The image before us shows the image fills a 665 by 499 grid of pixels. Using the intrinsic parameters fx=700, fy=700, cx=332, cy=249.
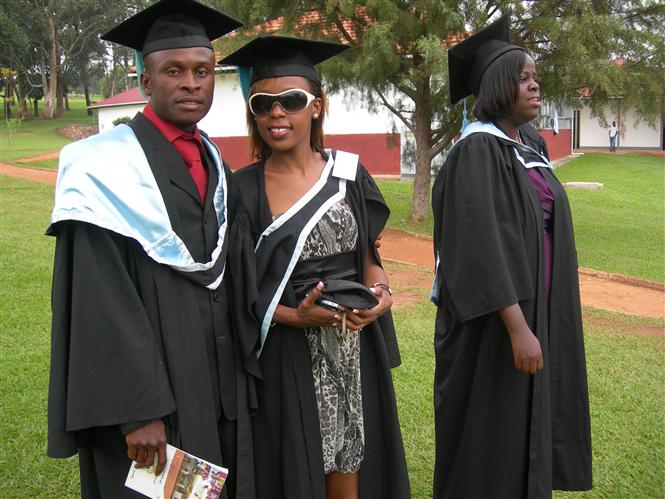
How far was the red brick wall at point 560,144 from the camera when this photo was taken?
2426 cm

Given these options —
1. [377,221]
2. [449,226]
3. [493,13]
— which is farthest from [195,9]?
[493,13]

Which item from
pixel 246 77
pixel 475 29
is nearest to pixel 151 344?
pixel 246 77

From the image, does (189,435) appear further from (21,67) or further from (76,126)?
(21,67)

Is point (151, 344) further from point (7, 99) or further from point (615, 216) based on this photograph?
point (7, 99)

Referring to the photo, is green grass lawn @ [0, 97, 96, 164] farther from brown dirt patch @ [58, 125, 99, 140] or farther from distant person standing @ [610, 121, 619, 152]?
distant person standing @ [610, 121, 619, 152]

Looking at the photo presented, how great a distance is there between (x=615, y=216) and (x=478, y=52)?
1274 centimetres

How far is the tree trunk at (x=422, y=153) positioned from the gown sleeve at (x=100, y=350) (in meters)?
9.12

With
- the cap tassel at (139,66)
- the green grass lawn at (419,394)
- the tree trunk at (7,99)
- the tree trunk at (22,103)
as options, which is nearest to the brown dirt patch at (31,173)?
the tree trunk at (7,99)

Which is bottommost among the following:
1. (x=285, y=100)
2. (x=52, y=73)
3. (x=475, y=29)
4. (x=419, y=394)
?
(x=419, y=394)

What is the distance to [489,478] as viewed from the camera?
303 centimetres

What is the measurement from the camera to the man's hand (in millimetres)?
2174

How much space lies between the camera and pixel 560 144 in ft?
87.4

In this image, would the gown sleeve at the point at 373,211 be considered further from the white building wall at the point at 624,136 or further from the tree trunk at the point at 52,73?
the tree trunk at the point at 52,73

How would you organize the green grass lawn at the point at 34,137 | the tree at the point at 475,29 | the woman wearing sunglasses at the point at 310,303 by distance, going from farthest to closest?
the green grass lawn at the point at 34,137 → the tree at the point at 475,29 → the woman wearing sunglasses at the point at 310,303
